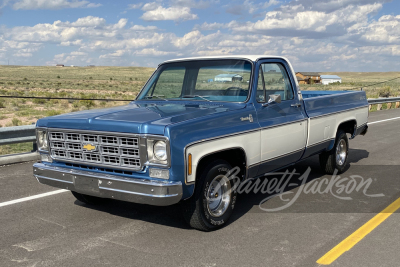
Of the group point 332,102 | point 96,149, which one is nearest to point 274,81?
point 332,102

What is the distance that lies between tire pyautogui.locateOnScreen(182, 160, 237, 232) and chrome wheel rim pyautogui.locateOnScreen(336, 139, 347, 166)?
10.7ft

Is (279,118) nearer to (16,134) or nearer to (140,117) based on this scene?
(140,117)

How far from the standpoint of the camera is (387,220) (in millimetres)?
5312

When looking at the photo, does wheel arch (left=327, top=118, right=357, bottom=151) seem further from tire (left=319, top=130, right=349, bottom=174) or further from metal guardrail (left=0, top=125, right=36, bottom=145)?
metal guardrail (left=0, top=125, right=36, bottom=145)

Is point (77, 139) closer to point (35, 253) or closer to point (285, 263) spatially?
point (35, 253)

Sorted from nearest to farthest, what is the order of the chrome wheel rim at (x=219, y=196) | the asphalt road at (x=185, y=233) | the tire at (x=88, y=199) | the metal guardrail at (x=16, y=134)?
the asphalt road at (x=185, y=233) < the chrome wheel rim at (x=219, y=196) < the tire at (x=88, y=199) < the metal guardrail at (x=16, y=134)

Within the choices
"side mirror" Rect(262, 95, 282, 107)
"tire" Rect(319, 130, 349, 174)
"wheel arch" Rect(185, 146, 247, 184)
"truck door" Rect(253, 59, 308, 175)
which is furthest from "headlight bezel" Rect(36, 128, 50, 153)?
"tire" Rect(319, 130, 349, 174)

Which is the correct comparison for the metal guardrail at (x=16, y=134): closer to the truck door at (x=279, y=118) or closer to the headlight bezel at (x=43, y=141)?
the headlight bezel at (x=43, y=141)

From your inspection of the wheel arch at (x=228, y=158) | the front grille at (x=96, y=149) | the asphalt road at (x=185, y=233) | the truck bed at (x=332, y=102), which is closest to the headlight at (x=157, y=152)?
the front grille at (x=96, y=149)

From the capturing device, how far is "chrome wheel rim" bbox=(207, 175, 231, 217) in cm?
499

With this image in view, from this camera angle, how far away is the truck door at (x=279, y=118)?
5594 millimetres

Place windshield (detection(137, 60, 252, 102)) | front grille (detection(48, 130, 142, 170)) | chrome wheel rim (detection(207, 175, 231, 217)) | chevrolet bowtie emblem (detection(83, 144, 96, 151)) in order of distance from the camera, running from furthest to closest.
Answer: windshield (detection(137, 60, 252, 102)) → chrome wheel rim (detection(207, 175, 231, 217)) → chevrolet bowtie emblem (detection(83, 144, 96, 151)) → front grille (detection(48, 130, 142, 170))

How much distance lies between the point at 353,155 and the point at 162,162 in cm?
→ 652

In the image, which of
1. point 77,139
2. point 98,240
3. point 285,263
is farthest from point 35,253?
point 285,263
